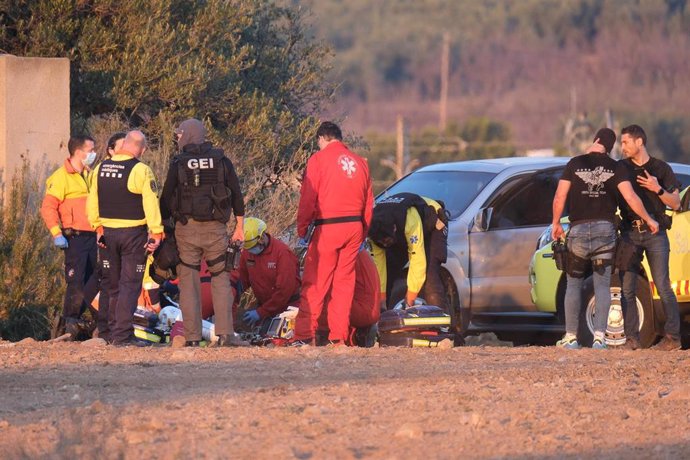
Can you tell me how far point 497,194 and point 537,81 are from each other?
6617cm

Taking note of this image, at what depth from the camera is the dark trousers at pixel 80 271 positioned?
38.4ft

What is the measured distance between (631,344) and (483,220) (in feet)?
7.72

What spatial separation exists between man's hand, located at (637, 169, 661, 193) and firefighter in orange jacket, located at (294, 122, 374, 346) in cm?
239

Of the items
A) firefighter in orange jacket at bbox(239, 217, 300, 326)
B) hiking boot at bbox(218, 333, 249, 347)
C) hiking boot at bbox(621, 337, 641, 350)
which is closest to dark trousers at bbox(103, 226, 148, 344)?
hiking boot at bbox(218, 333, 249, 347)

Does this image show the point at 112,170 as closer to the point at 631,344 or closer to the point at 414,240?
the point at 414,240

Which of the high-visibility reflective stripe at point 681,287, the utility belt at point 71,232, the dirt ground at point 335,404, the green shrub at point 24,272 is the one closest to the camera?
the dirt ground at point 335,404

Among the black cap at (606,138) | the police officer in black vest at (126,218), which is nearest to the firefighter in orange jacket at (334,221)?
the police officer in black vest at (126,218)

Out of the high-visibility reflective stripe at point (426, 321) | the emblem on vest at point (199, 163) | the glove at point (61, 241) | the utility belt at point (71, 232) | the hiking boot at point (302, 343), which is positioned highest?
the emblem on vest at point (199, 163)

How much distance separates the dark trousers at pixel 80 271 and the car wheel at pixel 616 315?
454 centimetres

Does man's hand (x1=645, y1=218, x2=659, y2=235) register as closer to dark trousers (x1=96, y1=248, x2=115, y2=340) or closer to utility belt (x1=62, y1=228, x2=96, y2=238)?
dark trousers (x1=96, y1=248, x2=115, y2=340)

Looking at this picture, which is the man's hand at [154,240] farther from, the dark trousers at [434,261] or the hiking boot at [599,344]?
the hiking boot at [599,344]

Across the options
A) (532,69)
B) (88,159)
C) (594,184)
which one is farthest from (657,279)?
(532,69)

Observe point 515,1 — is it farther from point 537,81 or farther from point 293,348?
point 293,348

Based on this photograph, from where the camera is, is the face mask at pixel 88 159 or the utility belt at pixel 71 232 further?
the face mask at pixel 88 159
